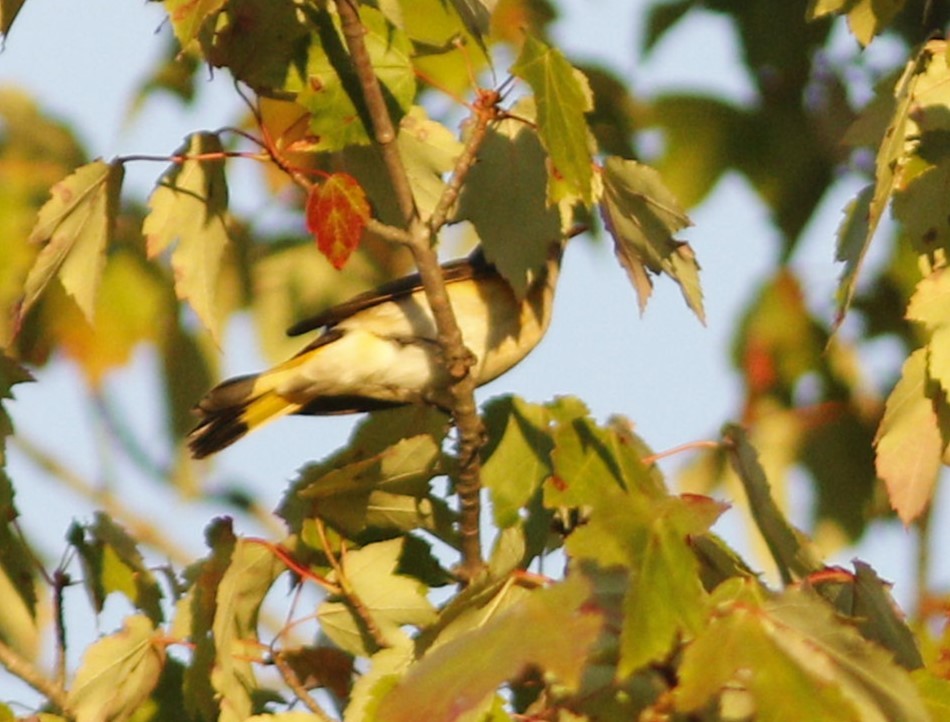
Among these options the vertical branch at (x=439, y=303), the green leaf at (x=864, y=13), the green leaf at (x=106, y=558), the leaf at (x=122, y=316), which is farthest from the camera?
the leaf at (x=122, y=316)

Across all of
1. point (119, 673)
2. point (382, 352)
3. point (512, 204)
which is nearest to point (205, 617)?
point (119, 673)

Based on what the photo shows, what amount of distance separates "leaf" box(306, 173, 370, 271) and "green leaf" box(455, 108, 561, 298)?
22 cm

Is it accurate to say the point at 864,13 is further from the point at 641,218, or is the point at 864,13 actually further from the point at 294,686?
the point at 294,686

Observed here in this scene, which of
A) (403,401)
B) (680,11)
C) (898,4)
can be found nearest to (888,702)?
(898,4)

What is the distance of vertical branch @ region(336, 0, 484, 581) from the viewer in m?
2.80

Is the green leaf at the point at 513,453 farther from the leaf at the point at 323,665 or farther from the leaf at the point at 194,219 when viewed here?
the leaf at the point at 194,219

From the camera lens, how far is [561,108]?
2574mm

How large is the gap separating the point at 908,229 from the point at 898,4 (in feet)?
1.32

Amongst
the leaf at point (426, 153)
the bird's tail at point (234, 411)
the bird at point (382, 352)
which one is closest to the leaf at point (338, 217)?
the leaf at point (426, 153)

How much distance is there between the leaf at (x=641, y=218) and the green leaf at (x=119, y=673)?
108cm

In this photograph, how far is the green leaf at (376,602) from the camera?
119 inches

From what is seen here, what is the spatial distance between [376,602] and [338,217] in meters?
0.70

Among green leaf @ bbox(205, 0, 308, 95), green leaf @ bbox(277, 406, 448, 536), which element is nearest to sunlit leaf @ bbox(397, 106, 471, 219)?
green leaf @ bbox(205, 0, 308, 95)

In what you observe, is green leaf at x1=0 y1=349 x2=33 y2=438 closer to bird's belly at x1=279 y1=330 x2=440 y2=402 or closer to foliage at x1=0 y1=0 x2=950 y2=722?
foliage at x1=0 y1=0 x2=950 y2=722
